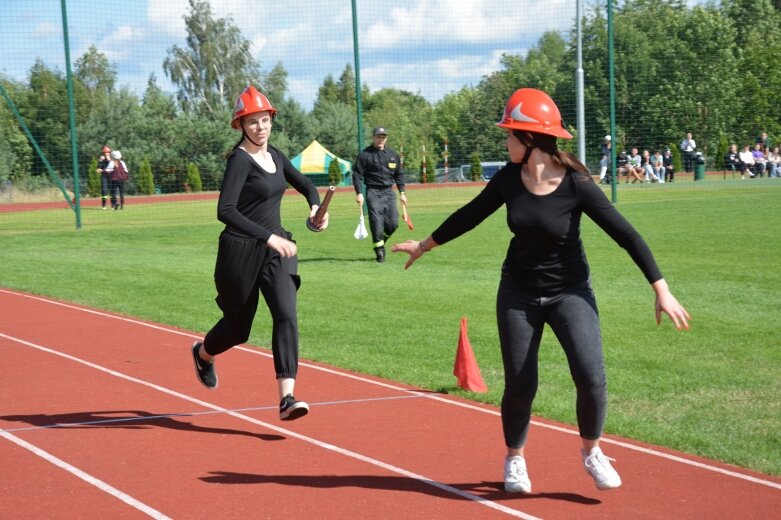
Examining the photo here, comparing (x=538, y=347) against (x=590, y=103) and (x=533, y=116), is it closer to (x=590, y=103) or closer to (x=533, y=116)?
(x=533, y=116)

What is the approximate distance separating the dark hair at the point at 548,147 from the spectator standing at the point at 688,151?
124ft

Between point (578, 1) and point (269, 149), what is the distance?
92.7 feet

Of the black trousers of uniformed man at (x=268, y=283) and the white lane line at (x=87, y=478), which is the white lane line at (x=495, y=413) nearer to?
the black trousers of uniformed man at (x=268, y=283)

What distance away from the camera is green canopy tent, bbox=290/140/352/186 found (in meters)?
55.9

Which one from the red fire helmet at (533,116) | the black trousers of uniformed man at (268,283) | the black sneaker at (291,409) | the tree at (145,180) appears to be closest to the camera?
the red fire helmet at (533,116)

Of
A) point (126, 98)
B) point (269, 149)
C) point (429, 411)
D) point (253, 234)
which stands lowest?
point (429, 411)

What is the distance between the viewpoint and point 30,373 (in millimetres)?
9805

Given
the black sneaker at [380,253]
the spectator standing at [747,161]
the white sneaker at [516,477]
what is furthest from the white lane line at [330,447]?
the spectator standing at [747,161]

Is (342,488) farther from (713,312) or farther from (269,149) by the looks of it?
Answer: (713,312)

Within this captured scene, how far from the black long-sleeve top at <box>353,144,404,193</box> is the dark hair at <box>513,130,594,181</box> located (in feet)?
43.3

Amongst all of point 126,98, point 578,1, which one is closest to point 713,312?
point 578,1

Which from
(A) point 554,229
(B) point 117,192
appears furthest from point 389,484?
(B) point 117,192

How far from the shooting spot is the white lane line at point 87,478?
5.60 m

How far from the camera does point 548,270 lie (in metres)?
5.62
